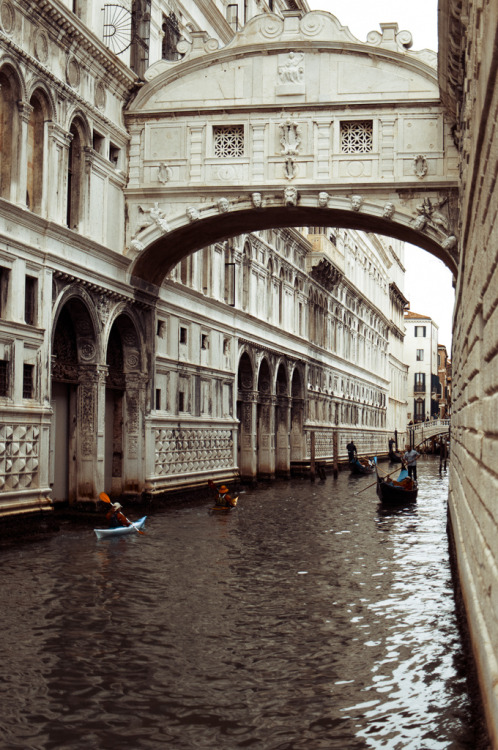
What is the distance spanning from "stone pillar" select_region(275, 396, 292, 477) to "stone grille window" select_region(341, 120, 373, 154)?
1676cm

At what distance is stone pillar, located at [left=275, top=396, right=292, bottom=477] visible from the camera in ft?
117

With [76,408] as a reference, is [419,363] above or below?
above

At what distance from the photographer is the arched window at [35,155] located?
16.4 metres

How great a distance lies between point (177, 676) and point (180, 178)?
14.3 meters

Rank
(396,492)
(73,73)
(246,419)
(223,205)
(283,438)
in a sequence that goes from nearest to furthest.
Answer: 1. (73,73)
2. (223,205)
3. (396,492)
4. (246,419)
5. (283,438)

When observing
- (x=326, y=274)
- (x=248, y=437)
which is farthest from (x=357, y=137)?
(x=326, y=274)

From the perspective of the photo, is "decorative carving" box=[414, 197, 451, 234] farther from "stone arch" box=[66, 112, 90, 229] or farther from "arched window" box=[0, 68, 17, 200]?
"arched window" box=[0, 68, 17, 200]

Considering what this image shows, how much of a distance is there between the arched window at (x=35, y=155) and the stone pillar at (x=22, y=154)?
449 millimetres

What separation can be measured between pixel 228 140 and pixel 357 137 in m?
2.57

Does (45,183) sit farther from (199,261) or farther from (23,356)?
(199,261)

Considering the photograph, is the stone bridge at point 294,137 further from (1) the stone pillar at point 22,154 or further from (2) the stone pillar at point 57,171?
(1) the stone pillar at point 22,154

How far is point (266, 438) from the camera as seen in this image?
33312 mm

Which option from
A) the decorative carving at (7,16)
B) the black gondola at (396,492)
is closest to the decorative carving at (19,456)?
the decorative carving at (7,16)

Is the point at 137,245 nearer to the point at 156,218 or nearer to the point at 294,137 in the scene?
the point at 156,218
